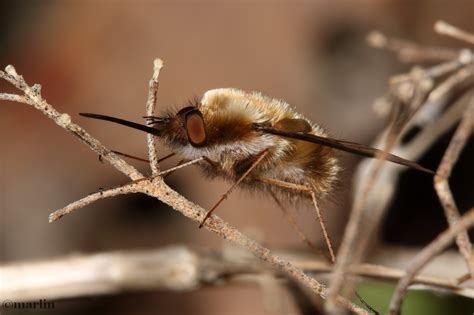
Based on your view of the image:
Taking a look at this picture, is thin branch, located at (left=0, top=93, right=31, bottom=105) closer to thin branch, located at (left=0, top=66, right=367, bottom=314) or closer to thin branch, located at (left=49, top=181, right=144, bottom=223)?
thin branch, located at (left=0, top=66, right=367, bottom=314)

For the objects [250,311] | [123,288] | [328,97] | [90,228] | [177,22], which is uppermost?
[177,22]

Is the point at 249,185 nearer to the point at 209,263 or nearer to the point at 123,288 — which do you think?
the point at 209,263

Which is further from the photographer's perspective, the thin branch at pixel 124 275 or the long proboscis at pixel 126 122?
the thin branch at pixel 124 275

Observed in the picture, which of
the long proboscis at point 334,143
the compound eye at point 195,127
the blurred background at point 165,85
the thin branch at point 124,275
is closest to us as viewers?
Result: the long proboscis at point 334,143

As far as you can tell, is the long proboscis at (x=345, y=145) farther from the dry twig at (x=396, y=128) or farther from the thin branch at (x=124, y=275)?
the thin branch at (x=124, y=275)

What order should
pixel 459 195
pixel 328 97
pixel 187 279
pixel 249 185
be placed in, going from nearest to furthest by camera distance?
1. pixel 249 185
2. pixel 187 279
3. pixel 459 195
4. pixel 328 97

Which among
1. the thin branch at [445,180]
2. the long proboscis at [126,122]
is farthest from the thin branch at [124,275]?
the thin branch at [445,180]

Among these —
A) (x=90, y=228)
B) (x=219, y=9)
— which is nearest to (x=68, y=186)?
(x=90, y=228)

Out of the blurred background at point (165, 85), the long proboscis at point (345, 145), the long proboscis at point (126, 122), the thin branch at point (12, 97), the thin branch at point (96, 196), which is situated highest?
the blurred background at point (165, 85)
